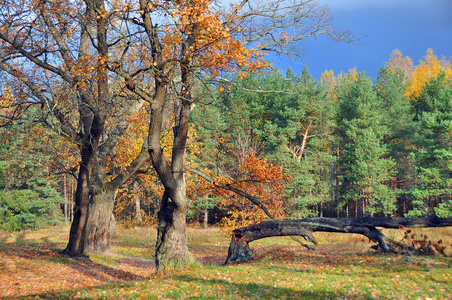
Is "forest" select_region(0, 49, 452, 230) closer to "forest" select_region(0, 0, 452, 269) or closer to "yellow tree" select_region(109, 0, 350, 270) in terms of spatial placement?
"forest" select_region(0, 0, 452, 269)

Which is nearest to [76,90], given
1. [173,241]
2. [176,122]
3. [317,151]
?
[176,122]

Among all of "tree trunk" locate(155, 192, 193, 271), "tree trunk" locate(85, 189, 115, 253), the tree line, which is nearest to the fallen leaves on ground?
"tree trunk" locate(85, 189, 115, 253)

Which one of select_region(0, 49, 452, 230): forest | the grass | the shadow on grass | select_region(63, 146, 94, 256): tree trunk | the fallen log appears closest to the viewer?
the grass

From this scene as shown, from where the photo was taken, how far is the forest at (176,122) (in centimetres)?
989

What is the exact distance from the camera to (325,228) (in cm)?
1194

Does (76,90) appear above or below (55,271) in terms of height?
above

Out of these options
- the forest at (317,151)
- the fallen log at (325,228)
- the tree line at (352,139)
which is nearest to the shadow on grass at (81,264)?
the fallen log at (325,228)

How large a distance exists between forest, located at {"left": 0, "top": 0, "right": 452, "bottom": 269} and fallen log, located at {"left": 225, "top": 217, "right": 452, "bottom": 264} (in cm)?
61

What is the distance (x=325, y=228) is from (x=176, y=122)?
6566 mm

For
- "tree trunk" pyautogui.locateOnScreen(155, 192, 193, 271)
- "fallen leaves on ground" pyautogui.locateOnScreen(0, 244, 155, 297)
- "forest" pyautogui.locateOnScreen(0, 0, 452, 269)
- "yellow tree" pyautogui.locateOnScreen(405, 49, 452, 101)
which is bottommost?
"fallen leaves on ground" pyautogui.locateOnScreen(0, 244, 155, 297)

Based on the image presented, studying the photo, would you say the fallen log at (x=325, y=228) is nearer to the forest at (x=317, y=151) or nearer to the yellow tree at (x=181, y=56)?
the yellow tree at (x=181, y=56)

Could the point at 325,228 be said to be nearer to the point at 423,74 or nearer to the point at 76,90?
the point at 76,90

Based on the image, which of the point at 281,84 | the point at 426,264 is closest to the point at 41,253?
the point at 426,264

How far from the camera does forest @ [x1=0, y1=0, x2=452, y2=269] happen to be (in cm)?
989
